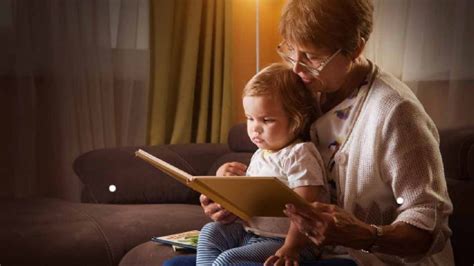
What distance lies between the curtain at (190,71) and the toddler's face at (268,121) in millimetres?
2298

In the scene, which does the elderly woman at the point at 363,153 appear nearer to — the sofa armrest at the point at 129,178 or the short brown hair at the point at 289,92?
the short brown hair at the point at 289,92

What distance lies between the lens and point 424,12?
2980mm

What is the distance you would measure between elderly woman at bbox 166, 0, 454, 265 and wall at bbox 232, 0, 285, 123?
8.24 feet

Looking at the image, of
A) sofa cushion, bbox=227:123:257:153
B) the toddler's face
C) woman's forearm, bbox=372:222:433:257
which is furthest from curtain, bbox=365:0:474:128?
woman's forearm, bbox=372:222:433:257

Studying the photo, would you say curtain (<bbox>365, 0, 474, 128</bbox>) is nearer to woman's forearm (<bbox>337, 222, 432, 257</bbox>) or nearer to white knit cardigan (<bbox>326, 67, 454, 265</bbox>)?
white knit cardigan (<bbox>326, 67, 454, 265</bbox>)

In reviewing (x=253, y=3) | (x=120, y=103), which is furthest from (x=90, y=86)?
(x=253, y=3)

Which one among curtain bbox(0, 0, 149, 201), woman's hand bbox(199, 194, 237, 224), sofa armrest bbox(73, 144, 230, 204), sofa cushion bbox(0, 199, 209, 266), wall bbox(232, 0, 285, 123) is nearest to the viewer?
woman's hand bbox(199, 194, 237, 224)

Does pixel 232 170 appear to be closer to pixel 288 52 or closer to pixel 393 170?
pixel 288 52

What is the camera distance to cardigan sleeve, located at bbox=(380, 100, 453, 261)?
1.48 metres

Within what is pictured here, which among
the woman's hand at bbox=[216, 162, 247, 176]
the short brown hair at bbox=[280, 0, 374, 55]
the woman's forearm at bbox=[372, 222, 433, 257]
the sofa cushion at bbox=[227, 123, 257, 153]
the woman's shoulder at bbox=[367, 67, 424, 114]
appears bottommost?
the sofa cushion at bbox=[227, 123, 257, 153]

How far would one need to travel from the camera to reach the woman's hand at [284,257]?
149 centimetres

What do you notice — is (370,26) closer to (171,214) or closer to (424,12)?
(171,214)

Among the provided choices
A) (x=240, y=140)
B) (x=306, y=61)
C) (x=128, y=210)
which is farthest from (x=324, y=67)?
(x=240, y=140)

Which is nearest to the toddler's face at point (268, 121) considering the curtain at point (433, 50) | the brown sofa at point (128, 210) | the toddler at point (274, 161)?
the toddler at point (274, 161)
